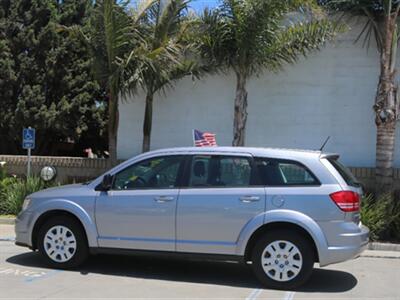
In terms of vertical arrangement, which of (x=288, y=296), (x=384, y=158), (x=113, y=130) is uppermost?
(x=113, y=130)

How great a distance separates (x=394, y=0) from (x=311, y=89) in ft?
9.47

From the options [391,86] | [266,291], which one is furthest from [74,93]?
[266,291]

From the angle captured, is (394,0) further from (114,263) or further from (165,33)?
(114,263)

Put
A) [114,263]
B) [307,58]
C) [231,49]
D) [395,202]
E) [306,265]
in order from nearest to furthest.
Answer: [306,265], [114,263], [395,202], [231,49], [307,58]

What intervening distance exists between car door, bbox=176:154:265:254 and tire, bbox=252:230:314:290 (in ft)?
1.15

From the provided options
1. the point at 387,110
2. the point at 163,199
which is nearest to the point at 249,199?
the point at 163,199

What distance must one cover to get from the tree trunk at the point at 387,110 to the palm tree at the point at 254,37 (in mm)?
1508

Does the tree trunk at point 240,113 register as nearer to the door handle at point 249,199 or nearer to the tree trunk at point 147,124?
the tree trunk at point 147,124

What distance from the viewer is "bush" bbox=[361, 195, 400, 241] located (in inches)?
426

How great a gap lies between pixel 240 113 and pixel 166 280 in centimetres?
639

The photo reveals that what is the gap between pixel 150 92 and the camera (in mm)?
13938

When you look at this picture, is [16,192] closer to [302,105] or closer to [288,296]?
[302,105]

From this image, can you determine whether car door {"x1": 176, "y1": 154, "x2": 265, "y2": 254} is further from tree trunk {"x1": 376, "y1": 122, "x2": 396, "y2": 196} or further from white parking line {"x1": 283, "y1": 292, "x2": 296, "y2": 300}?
tree trunk {"x1": 376, "y1": 122, "x2": 396, "y2": 196}

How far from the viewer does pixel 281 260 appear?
23.0 ft
